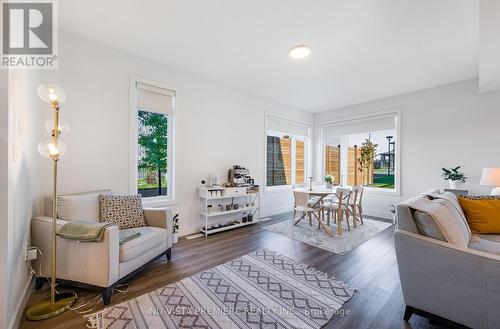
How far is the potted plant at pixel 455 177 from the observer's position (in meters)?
3.50

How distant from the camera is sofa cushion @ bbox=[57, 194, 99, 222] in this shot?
2.10m

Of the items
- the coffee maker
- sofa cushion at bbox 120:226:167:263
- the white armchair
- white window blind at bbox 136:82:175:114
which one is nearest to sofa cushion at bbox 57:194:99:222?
the white armchair

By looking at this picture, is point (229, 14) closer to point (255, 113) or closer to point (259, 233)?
point (255, 113)

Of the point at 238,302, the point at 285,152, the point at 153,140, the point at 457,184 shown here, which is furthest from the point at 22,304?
the point at 457,184

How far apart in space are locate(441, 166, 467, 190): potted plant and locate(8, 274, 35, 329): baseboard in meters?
5.51

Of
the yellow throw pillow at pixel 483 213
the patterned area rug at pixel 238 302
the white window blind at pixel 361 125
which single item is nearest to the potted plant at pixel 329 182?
the white window blind at pixel 361 125

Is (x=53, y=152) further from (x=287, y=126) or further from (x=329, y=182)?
(x=287, y=126)

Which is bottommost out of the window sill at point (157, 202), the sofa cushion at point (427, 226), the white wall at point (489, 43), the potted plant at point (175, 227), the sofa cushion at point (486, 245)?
the potted plant at point (175, 227)

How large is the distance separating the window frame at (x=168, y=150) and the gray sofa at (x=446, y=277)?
2.90 metres

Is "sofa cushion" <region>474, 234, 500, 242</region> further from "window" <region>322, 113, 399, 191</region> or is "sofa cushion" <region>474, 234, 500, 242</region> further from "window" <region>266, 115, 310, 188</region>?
Answer: "window" <region>266, 115, 310, 188</region>

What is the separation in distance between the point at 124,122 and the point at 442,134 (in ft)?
17.7

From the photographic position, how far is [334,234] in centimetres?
350

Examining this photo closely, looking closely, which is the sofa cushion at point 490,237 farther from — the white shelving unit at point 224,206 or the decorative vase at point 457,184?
the white shelving unit at point 224,206

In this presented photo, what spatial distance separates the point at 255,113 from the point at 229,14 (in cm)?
Result: 244
